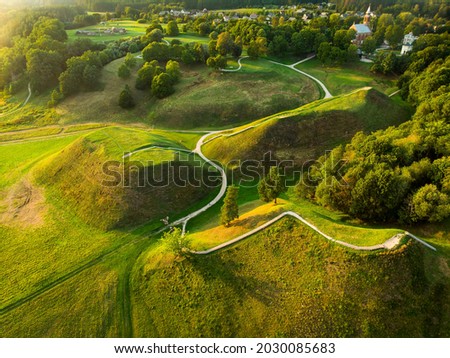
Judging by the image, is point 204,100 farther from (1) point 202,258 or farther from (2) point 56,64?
(1) point 202,258

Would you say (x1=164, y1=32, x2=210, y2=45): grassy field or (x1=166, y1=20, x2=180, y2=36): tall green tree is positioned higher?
(x1=166, y1=20, x2=180, y2=36): tall green tree

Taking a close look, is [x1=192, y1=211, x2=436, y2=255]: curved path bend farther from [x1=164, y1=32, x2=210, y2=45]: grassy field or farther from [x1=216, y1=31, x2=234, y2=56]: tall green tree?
[x1=164, y1=32, x2=210, y2=45]: grassy field

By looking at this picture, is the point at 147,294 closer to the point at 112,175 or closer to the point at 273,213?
the point at 273,213

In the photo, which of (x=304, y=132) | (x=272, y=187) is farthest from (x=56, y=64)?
(x=272, y=187)

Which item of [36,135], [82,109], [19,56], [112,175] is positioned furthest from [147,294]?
[19,56]

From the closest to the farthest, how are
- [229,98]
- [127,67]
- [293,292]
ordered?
[293,292], [229,98], [127,67]

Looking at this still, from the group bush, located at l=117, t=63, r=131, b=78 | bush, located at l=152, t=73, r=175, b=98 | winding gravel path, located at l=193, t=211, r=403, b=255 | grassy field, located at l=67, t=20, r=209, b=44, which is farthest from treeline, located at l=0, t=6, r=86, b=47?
winding gravel path, located at l=193, t=211, r=403, b=255

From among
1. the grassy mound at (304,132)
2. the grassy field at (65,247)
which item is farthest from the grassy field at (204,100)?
the grassy field at (65,247)
